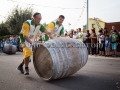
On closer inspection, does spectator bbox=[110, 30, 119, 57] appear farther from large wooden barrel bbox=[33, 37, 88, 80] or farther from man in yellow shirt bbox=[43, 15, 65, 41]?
large wooden barrel bbox=[33, 37, 88, 80]

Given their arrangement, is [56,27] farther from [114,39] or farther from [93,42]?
[93,42]

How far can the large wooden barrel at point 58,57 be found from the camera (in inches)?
181

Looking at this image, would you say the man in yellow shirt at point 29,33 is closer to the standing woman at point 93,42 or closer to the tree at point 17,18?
the standing woman at point 93,42

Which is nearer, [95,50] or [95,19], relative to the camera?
[95,50]

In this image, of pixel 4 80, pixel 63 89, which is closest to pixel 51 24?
pixel 4 80

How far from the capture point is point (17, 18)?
3975 centimetres

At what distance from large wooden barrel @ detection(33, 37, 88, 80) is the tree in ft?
115

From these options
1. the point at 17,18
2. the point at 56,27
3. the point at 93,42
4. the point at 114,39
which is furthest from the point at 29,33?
the point at 17,18

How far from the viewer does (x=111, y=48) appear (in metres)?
11.5

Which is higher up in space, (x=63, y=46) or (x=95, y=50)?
(x=63, y=46)

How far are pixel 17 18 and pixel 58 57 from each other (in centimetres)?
3665

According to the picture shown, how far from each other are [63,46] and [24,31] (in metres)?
1.47

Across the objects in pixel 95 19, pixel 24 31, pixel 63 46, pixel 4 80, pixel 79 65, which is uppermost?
pixel 95 19

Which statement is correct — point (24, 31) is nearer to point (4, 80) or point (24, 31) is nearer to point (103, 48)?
point (4, 80)
